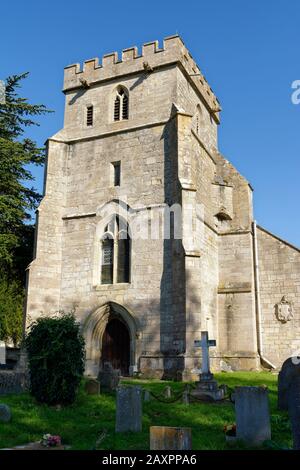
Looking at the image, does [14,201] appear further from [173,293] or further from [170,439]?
[170,439]

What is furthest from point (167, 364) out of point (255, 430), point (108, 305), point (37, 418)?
point (255, 430)

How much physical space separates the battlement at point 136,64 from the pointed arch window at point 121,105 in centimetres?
73

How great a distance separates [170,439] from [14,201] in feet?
60.8

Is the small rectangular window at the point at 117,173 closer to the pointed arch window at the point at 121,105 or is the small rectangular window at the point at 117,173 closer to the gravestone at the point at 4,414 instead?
the pointed arch window at the point at 121,105

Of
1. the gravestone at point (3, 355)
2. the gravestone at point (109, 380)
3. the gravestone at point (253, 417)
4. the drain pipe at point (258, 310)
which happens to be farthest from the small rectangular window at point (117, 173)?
the gravestone at point (253, 417)

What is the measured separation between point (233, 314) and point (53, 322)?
30.1ft

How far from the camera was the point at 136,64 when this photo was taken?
21.1 metres

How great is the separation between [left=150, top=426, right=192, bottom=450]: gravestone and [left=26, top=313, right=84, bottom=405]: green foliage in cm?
534

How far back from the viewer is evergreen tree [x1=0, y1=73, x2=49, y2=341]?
22.2 meters

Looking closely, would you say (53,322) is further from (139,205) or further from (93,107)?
(93,107)

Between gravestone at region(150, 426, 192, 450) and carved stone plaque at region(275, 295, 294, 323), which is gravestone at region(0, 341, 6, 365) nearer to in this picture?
carved stone plaque at region(275, 295, 294, 323)

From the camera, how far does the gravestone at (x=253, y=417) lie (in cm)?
807

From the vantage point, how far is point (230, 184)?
73.0 feet

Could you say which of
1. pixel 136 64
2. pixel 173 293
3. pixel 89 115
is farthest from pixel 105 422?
pixel 136 64
